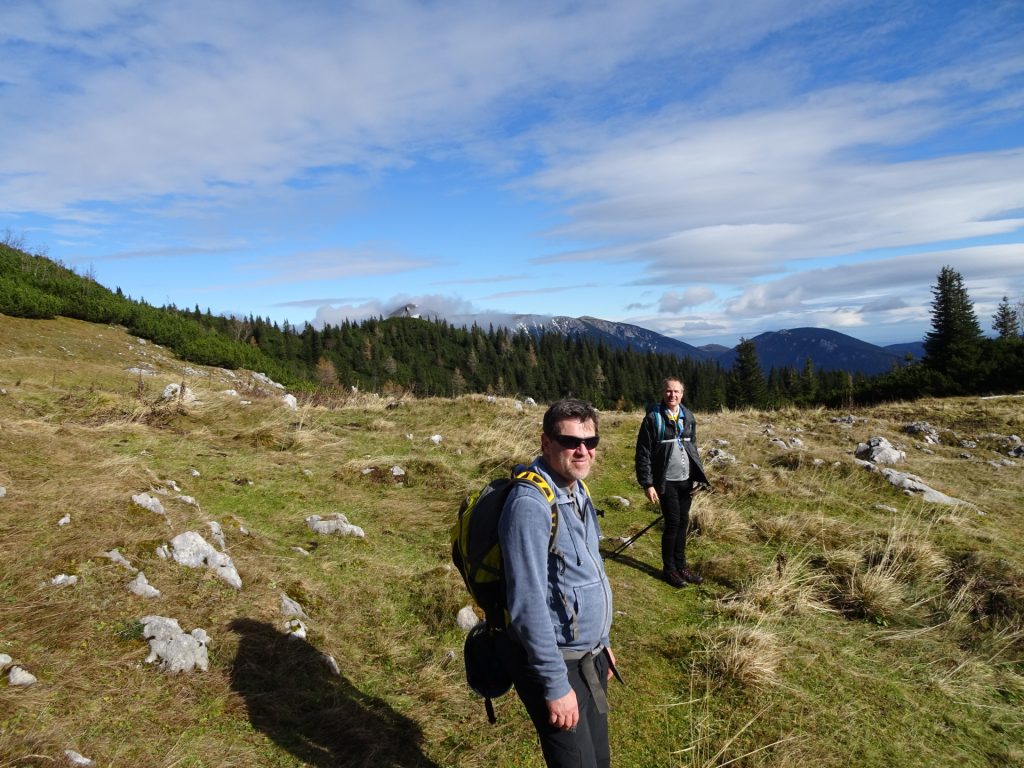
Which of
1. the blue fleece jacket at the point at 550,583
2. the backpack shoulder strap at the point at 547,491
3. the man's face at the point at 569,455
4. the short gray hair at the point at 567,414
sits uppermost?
the short gray hair at the point at 567,414

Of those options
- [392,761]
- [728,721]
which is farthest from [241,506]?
[728,721]

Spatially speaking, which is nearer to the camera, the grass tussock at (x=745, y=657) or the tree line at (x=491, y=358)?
the grass tussock at (x=745, y=657)

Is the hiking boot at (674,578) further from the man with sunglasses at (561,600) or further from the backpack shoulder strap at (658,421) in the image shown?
the man with sunglasses at (561,600)

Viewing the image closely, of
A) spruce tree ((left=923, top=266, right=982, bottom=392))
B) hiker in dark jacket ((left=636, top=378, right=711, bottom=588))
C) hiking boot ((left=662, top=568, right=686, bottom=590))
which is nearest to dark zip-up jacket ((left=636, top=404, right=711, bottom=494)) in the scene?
hiker in dark jacket ((left=636, top=378, right=711, bottom=588))

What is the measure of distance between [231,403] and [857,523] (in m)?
11.8

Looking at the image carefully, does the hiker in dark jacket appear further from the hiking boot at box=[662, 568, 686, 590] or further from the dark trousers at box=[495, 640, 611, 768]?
the dark trousers at box=[495, 640, 611, 768]

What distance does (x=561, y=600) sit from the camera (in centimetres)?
259

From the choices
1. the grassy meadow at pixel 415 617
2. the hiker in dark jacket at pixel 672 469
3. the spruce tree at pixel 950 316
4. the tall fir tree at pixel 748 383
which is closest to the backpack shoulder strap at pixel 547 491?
the grassy meadow at pixel 415 617

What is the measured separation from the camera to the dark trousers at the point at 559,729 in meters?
2.51

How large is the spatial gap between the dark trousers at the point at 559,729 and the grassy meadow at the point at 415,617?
1283 mm

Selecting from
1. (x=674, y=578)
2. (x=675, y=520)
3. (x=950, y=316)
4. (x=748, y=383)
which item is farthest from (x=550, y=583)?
(x=748, y=383)

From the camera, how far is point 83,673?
130 inches

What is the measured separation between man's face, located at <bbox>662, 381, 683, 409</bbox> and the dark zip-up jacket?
9 centimetres

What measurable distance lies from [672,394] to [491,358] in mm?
153682
